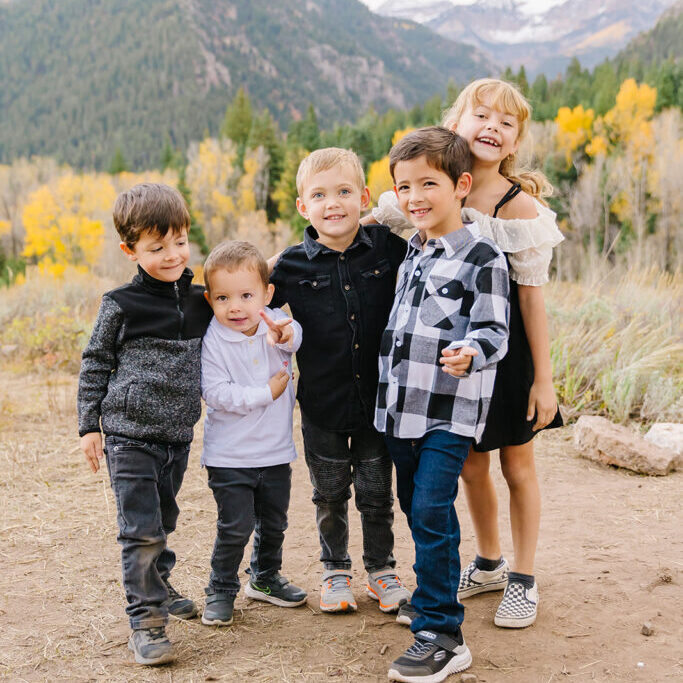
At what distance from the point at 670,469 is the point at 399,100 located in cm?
17649

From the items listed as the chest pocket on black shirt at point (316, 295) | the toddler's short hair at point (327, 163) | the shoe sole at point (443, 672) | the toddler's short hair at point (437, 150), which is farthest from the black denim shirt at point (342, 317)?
the shoe sole at point (443, 672)

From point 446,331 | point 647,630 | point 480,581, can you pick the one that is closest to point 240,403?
point 446,331

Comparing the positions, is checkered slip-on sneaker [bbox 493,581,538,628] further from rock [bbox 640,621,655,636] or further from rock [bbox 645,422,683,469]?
rock [bbox 645,422,683,469]

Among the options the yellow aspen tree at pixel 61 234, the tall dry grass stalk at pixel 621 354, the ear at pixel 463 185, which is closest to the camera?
the ear at pixel 463 185

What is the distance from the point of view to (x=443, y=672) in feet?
7.21

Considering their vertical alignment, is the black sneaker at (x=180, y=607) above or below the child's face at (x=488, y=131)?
below

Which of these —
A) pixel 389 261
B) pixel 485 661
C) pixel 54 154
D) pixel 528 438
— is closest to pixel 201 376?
pixel 389 261

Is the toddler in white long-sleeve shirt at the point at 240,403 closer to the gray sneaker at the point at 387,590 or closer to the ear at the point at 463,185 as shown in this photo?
the gray sneaker at the point at 387,590

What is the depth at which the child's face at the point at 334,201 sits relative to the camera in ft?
8.29

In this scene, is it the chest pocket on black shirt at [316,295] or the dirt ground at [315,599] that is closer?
the dirt ground at [315,599]

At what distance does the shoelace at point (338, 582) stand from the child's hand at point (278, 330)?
1027 millimetres

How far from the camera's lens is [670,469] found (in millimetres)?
4598

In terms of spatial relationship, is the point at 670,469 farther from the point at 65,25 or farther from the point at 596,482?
the point at 65,25

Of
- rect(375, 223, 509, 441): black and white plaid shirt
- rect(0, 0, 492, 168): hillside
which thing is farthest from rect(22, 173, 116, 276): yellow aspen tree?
rect(0, 0, 492, 168): hillside
